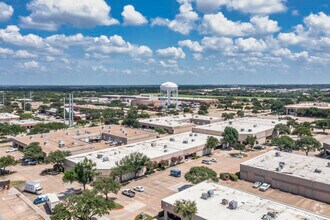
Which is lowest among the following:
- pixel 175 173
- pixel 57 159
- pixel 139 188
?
pixel 139 188

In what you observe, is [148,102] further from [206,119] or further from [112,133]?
[112,133]

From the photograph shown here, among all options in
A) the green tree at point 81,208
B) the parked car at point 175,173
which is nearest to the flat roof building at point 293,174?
the parked car at point 175,173

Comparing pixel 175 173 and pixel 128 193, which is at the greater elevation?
pixel 175 173

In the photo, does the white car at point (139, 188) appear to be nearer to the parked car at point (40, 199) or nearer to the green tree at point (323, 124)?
the parked car at point (40, 199)

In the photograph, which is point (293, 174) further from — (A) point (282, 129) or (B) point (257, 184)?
(A) point (282, 129)

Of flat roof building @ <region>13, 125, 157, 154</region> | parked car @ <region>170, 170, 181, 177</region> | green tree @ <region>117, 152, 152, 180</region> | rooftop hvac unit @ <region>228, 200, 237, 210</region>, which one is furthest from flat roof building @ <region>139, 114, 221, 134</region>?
rooftop hvac unit @ <region>228, 200, 237, 210</region>

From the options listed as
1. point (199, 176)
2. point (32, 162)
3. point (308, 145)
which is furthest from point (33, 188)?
point (308, 145)
